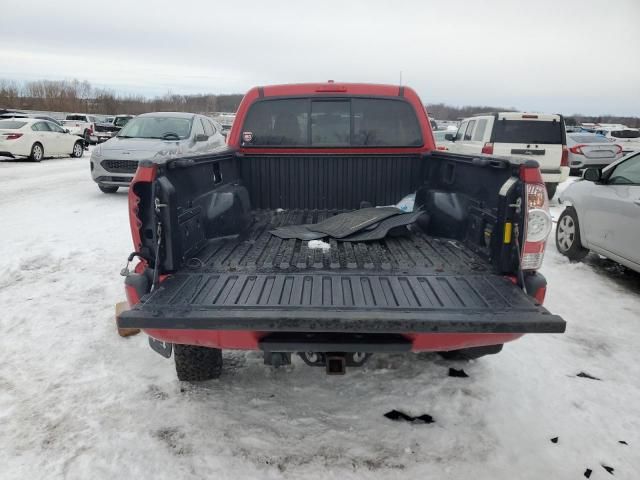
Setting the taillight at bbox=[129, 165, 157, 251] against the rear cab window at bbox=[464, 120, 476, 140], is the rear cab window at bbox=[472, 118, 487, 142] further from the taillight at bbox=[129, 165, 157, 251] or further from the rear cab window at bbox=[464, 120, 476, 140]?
the taillight at bbox=[129, 165, 157, 251]

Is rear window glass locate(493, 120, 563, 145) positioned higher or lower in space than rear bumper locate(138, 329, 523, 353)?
higher

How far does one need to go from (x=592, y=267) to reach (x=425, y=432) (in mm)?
4767

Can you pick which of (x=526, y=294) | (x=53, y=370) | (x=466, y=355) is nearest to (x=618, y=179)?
(x=466, y=355)

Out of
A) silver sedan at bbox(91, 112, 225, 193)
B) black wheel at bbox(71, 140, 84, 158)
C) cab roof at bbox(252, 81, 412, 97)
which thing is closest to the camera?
cab roof at bbox(252, 81, 412, 97)

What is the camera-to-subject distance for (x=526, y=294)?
2.53m

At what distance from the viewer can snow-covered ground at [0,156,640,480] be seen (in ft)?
8.19

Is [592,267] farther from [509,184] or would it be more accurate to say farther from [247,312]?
[247,312]

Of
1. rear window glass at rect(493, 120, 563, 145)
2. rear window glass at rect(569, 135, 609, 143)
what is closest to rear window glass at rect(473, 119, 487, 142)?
rear window glass at rect(493, 120, 563, 145)

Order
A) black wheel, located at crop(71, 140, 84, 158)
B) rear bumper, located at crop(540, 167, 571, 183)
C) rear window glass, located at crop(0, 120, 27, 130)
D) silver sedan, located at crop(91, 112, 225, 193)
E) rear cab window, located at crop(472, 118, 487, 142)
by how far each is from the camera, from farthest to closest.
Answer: black wheel, located at crop(71, 140, 84, 158), rear window glass, located at crop(0, 120, 27, 130), rear cab window, located at crop(472, 118, 487, 142), rear bumper, located at crop(540, 167, 571, 183), silver sedan, located at crop(91, 112, 225, 193)

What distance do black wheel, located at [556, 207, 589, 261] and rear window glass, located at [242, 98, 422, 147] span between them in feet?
10.8

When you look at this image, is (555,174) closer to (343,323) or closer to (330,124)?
(330,124)

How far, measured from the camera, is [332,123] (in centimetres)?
455

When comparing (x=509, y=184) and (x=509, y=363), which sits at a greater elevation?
(x=509, y=184)

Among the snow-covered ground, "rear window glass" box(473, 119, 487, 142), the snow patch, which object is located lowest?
the snow-covered ground
